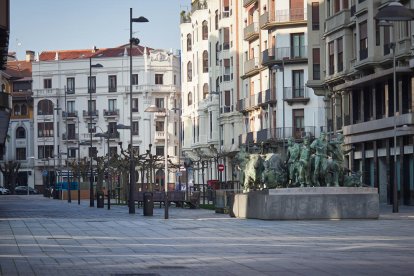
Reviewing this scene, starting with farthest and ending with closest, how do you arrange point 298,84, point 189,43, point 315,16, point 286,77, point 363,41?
point 189,43, point 286,77, point 298,84, point 315,16, point 363,41

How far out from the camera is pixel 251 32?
91.7 metres

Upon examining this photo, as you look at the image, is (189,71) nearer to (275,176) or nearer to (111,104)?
(111,104)

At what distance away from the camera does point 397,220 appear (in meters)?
38.7

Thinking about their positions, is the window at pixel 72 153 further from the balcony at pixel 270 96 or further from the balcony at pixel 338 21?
the balcony at pixel 338 21

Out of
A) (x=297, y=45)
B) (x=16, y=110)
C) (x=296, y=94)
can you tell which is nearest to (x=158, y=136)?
(x=16, y=110)

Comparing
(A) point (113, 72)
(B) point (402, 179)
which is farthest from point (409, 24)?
(A) point (113, 72)

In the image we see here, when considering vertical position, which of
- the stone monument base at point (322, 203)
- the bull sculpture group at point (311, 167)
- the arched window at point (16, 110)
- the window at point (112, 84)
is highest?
the window at point (112, 84)

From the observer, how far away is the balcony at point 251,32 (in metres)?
90.5

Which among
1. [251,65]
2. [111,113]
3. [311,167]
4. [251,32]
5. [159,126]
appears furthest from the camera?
[111,113]

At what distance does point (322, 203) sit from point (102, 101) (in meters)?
107

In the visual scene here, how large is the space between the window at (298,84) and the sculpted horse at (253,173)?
40.4 meters

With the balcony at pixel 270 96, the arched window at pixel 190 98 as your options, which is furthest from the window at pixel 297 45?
the arched window at pixel 190 98

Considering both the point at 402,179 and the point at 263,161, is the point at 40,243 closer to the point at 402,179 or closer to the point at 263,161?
the point at 263,161

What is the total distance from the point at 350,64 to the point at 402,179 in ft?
30.9
